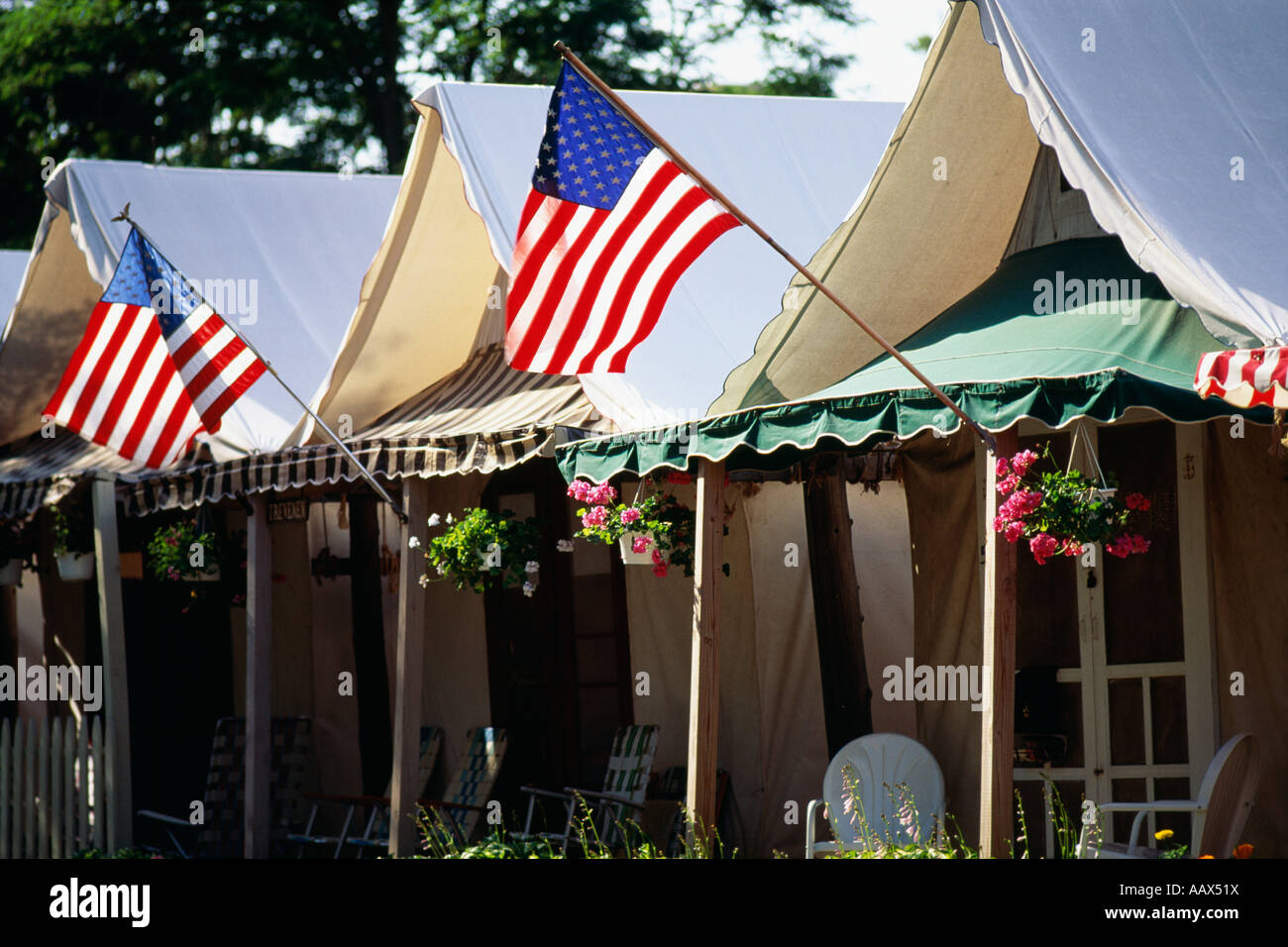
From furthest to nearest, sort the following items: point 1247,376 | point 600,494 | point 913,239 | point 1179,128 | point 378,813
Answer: point 378,813
point 913,239
point 600,494
point 1179,128
point 1247,376

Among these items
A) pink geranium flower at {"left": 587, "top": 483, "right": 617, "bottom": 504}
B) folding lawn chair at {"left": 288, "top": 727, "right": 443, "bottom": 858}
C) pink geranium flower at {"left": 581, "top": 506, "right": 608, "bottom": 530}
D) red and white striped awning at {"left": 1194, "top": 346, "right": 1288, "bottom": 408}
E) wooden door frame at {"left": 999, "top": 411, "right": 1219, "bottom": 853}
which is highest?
red and white striped awning at {"left": 1194, "top": 346, "right": 1288, "bottom": 408}

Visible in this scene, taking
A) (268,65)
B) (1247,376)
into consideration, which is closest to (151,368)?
(1247,376)

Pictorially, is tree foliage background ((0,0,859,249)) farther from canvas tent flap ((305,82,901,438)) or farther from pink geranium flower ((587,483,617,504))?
pink geranium flower ((587,483,617,504))

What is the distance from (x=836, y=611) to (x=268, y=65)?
654 inches

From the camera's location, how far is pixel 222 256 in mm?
12508

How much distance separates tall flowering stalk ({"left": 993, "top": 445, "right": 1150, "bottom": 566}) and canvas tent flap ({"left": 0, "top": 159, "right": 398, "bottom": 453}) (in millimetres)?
6635

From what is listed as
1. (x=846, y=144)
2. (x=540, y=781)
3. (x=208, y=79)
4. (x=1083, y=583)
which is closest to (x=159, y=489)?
(x=540, y=781)

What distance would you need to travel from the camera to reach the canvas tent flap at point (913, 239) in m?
7.64

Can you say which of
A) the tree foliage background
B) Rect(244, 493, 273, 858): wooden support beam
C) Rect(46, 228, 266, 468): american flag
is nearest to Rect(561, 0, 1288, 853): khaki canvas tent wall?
Rect(46, 228, 266, 468): american flag

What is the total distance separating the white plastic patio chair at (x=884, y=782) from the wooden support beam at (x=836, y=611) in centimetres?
78

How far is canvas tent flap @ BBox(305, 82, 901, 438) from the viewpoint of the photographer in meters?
9.43

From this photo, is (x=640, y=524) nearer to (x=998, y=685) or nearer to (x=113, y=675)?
(x=998, y=685)

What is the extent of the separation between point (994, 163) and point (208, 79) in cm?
1692
